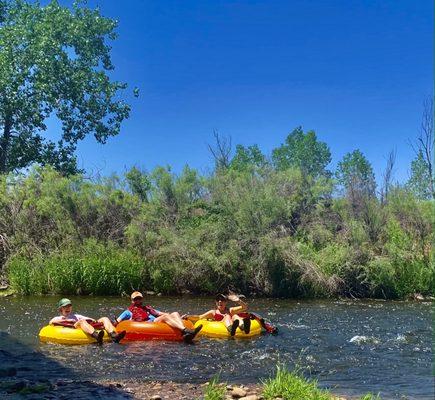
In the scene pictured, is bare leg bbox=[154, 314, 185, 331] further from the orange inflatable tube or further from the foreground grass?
the foreground grass

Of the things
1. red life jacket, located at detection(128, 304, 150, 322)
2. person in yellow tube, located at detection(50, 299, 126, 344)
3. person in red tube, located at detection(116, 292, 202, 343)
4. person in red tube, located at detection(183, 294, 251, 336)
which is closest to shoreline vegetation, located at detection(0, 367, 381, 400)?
person in yellow tube, located at detection(50, 299, 126, 344)

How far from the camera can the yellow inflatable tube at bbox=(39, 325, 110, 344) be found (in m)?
11.5

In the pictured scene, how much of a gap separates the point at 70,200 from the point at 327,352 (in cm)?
1345

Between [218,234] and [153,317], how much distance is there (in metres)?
7.07

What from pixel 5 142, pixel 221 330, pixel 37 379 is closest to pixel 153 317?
pixel 221 330

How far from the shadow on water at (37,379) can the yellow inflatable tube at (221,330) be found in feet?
11.7

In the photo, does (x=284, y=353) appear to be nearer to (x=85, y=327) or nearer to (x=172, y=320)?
(x=172, y=320)

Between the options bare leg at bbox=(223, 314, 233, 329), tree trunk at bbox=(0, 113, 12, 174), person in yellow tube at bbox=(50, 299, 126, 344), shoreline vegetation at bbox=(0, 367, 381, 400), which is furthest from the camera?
tree trunk at bbox=(0, 113, 12, 174)

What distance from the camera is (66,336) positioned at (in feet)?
37.7

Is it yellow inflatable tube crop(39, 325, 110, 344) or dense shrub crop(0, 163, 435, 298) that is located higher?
dense shrub crop(0, 163, 435, 298)

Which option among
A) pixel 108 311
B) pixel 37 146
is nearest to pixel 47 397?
pixel 108 311

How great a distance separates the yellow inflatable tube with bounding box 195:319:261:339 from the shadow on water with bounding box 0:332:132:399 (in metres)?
3.58

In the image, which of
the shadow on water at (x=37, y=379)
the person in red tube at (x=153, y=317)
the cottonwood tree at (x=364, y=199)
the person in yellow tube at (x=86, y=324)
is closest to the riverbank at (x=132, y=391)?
the shadow on water at (x=37, y=379)

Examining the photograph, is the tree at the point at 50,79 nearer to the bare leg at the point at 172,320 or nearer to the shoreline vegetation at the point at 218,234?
the shoreline vegetation at the point at 218,234
